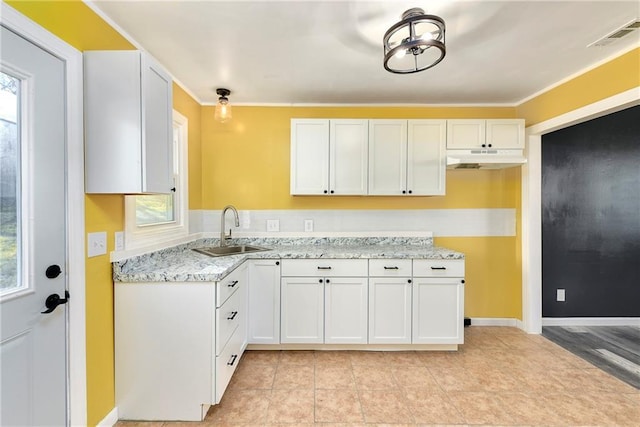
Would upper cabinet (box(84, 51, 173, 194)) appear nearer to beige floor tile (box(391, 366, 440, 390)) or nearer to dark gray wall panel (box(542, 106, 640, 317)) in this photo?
beige floor tile (box(391, 366, 440, 390))

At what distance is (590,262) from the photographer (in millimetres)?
3283

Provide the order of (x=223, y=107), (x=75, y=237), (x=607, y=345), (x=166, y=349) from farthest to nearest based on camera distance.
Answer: (x=607, y=345), (x=223, y=107), (x=166, y=349), (x=75, y=237)

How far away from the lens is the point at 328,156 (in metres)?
2.83

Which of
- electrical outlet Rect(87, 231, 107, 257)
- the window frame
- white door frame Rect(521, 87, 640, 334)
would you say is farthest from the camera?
white door frame Rect(521, 87, 640, 334)

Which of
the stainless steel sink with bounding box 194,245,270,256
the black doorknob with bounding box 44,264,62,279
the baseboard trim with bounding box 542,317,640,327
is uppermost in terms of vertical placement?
Result: the black doorknob with bounding box 44,264,62,279

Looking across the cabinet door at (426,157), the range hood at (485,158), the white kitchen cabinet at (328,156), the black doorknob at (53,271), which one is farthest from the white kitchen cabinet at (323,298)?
the black doorknob at (53,271)

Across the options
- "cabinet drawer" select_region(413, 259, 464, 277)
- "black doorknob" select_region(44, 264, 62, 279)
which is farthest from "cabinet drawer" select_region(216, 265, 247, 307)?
"cabinet drawer" select_region(413, 259, 464, 277)

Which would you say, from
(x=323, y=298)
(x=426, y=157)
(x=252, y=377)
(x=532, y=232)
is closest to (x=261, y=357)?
(x=252, y=377)

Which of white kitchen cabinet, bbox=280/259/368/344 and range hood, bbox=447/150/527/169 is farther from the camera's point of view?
range hood, bbox=447/150/527/169

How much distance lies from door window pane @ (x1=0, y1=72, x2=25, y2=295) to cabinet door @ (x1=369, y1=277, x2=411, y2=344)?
2.26m

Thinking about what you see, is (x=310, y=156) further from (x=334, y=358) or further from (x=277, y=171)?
(x=334, y=358)

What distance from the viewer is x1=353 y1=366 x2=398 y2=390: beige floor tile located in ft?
6.98

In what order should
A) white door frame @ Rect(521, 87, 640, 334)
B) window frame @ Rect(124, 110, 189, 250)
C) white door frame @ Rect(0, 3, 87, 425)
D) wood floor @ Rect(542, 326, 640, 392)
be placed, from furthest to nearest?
white door frame @ Rect(521, 87, 640, 334)
wood floor @ Rect(542, 326, 640, 392)
window frame @ Rect(124, 110, 189, 250)
white door frame @ Rect(0, 3, 87, 425)

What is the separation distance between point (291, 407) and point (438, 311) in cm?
149
